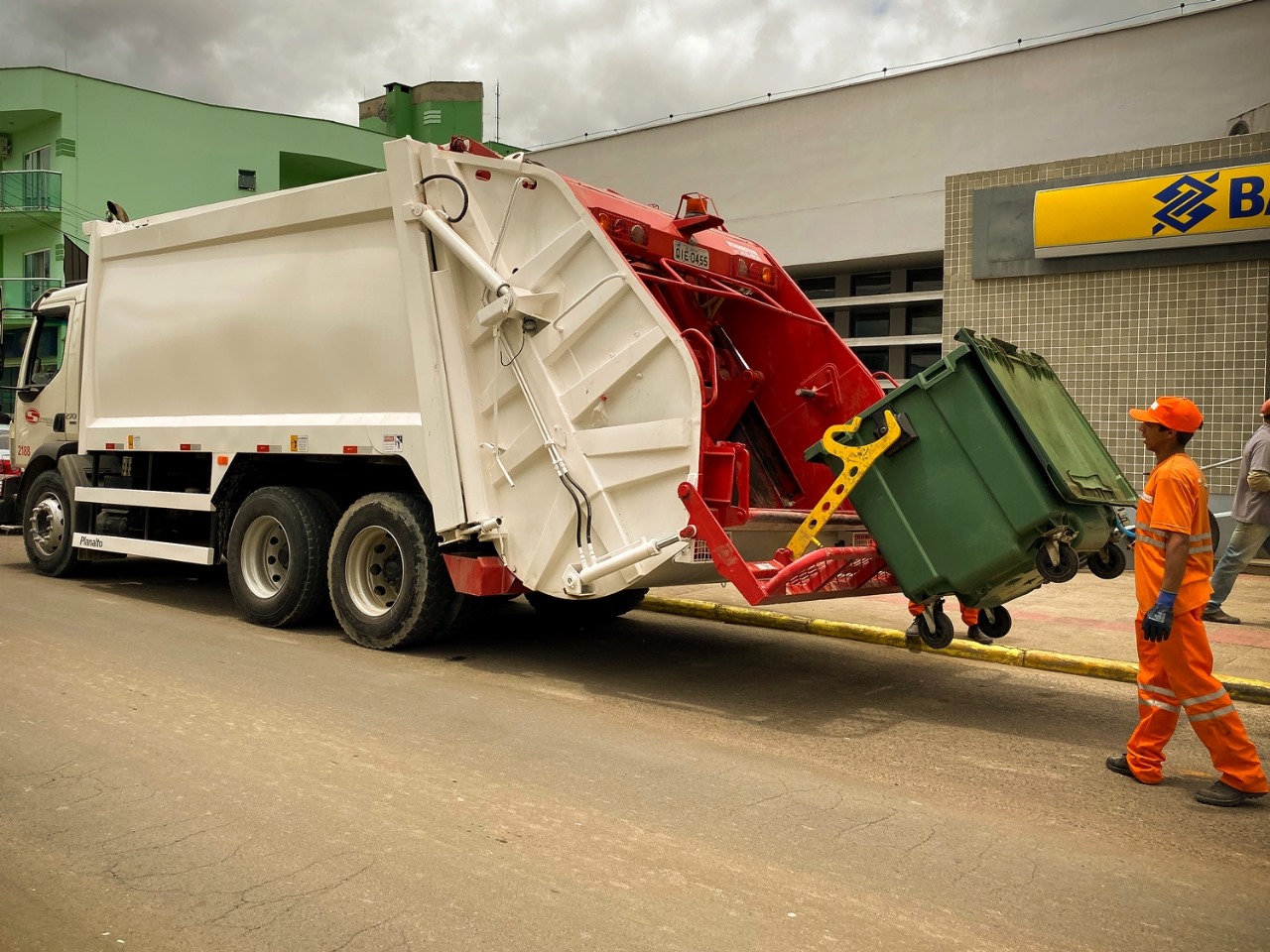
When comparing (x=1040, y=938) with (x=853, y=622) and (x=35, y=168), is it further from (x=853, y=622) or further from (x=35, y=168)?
(x=35, y=168)

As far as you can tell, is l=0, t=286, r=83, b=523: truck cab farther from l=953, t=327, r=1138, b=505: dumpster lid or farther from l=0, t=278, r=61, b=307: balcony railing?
l=0, t=278, r=61, b=307: balcony railing

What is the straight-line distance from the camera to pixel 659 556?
5809mm

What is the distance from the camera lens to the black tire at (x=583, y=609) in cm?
850

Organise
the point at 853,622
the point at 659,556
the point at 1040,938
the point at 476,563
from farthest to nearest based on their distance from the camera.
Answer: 1. the point at 853,622
2. the point at 476,563
3. the point at 659,556
4. the point at 1040,938

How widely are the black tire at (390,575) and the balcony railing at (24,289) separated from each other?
26.0 meters

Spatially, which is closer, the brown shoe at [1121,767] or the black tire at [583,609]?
the brown shoe at [1121,767]

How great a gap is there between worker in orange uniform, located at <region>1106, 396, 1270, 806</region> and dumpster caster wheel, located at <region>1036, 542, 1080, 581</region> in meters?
0.33

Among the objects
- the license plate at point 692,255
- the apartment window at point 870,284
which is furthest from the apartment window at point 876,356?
the license plate at point 692,255

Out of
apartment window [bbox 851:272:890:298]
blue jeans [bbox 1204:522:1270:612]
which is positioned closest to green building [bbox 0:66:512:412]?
apartment window [bbox 851:272:890:298]

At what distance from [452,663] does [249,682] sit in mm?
1250

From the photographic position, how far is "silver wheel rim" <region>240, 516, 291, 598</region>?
8.09 m

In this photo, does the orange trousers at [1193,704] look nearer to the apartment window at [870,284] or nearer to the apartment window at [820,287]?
the apartment window at [870,284]

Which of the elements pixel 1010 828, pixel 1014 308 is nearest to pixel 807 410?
pixel 1010 828

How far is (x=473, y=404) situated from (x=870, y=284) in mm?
10966
